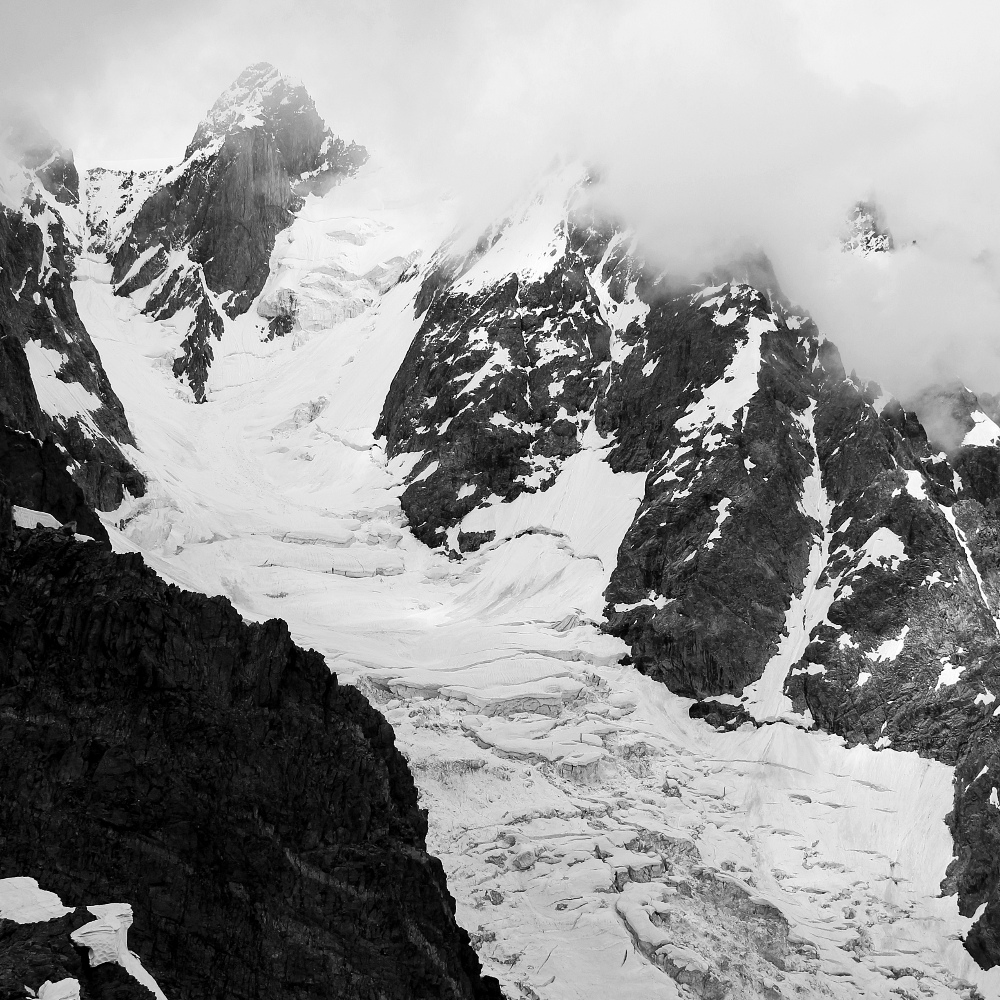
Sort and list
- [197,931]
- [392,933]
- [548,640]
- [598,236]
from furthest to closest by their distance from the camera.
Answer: [598,236] < [548,640] < [392,933] < [197,931]

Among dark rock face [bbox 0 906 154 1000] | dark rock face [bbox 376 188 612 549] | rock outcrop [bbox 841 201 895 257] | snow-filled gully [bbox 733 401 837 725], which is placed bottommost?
dark rock face [bbox 0 906 154 1000]

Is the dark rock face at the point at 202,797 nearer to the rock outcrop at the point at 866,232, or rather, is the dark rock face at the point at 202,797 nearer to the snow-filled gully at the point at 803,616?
the snow-filled gully at the point at 803,616

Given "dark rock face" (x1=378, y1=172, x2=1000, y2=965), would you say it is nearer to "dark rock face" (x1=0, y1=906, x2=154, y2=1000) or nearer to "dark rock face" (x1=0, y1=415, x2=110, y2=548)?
"dark rock face" (x1=0, y1=415, x2=110, y2=548)

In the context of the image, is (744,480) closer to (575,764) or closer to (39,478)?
(575,764)

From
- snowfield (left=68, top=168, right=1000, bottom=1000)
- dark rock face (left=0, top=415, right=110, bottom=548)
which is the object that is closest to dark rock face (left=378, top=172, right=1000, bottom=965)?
snowfield (left=68, top=168, right=1000, bottom=1000)

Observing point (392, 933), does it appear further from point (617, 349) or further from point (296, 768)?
point (617, 349)

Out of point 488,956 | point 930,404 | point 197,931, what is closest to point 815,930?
point 488,956
